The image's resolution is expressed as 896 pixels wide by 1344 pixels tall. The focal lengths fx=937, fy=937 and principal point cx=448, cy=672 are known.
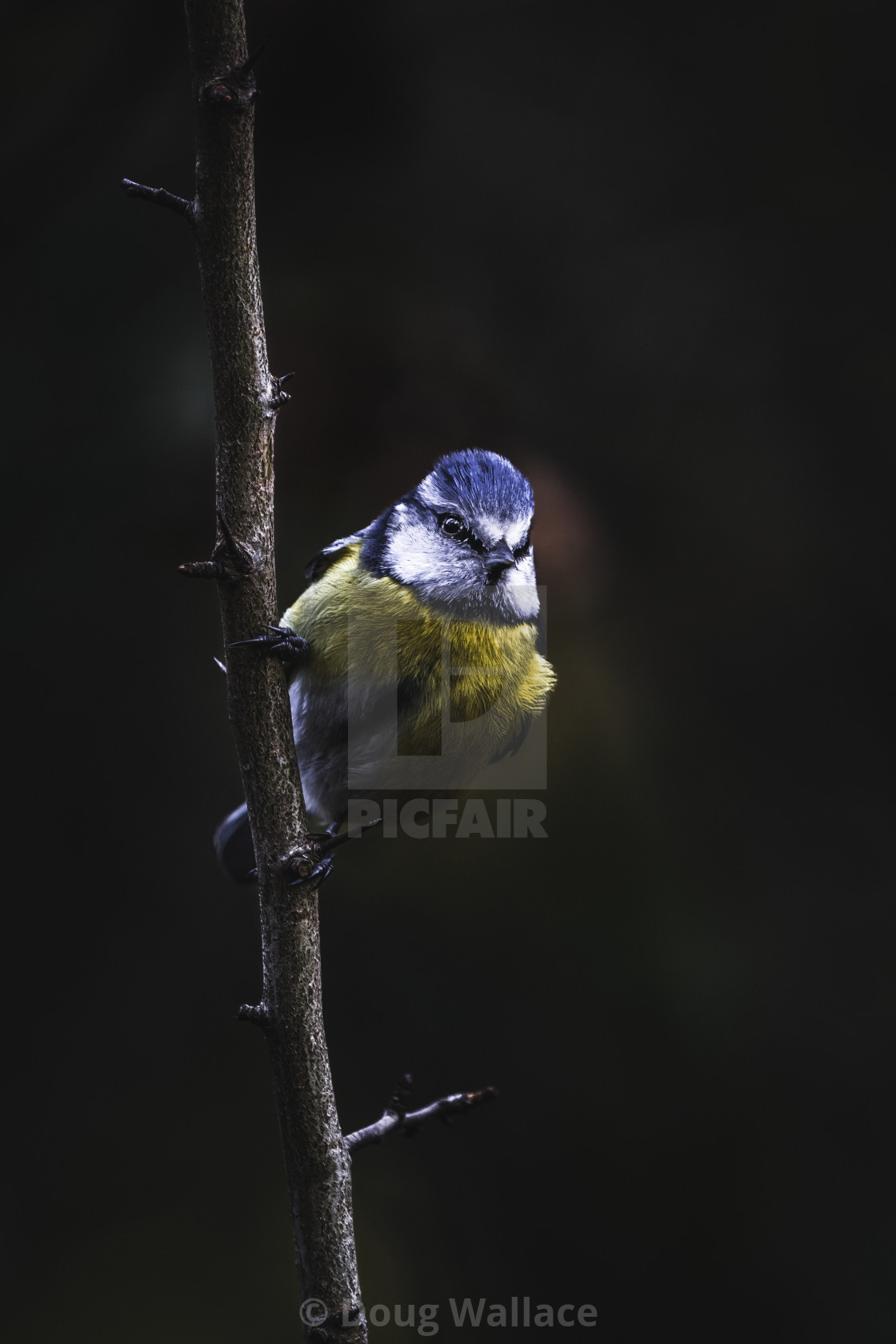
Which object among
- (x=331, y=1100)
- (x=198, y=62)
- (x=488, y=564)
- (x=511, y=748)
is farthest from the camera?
(x=511, y=748)

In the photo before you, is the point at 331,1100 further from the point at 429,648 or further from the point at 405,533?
the point at 405,533

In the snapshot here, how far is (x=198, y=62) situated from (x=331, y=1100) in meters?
0.68

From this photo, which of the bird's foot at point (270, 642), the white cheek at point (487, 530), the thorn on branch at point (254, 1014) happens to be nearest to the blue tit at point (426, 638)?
the white cheek at point (487, 530)

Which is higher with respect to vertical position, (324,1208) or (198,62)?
(198,62)

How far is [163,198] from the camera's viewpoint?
575 mm

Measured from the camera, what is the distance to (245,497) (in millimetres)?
618

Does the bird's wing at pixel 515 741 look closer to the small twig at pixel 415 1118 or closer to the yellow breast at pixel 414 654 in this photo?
the yellow breast at pixel 414 654

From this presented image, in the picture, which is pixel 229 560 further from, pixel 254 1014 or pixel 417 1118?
pixel 417 1118

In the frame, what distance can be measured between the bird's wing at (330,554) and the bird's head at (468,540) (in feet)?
0.20

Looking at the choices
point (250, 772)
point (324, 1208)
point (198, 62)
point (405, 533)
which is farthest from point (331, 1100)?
point (198, 62)

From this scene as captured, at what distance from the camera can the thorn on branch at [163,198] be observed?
56cm

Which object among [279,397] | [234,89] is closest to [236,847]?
[279,397]

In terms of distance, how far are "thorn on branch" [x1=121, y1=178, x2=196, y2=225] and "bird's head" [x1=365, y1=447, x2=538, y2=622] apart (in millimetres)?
306

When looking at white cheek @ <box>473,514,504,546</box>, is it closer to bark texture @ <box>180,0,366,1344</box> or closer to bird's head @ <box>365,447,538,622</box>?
bird's head @ <box>365,447,538,622</box>
